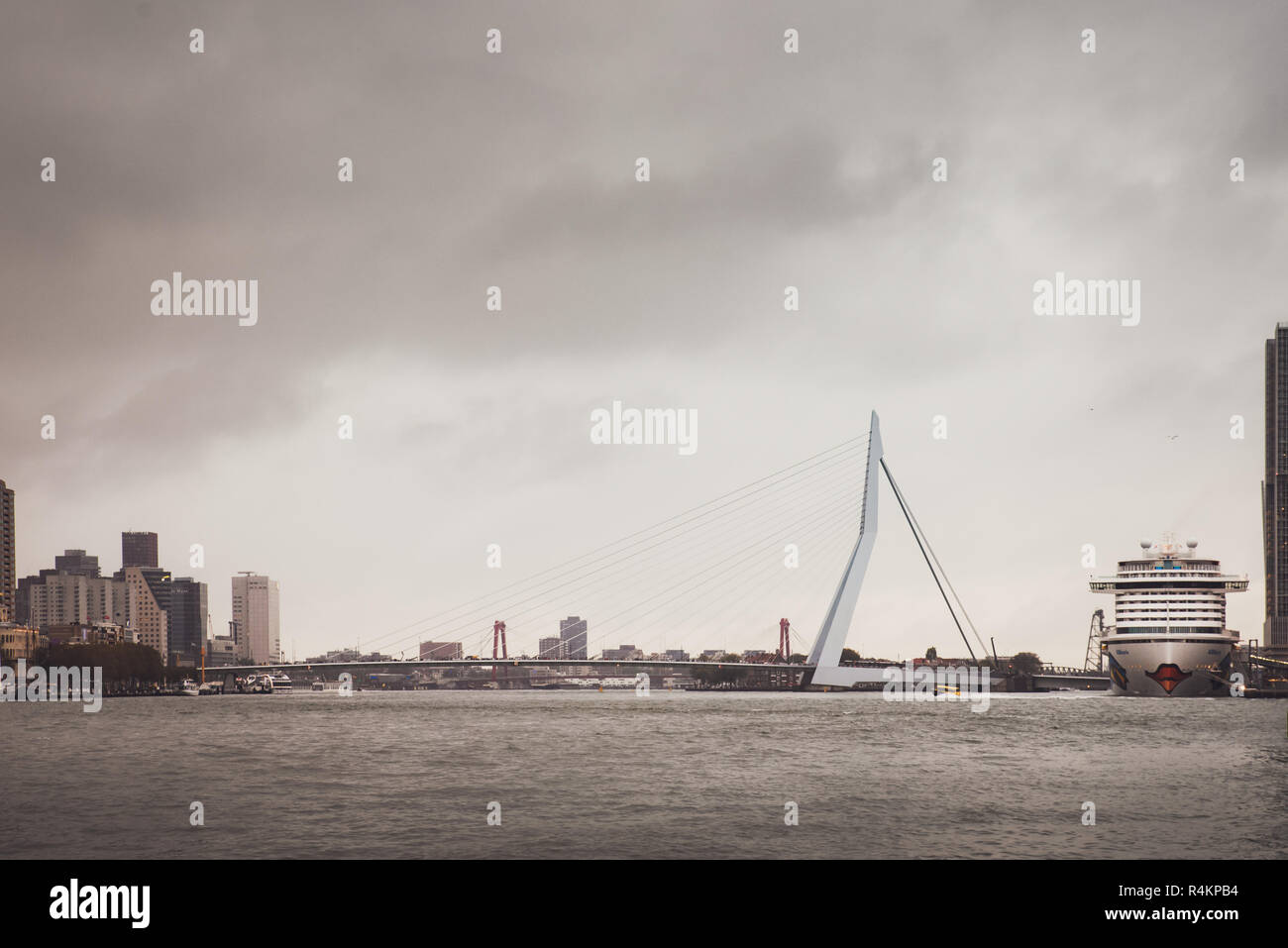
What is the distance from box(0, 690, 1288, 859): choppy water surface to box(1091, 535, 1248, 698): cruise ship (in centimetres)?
5138

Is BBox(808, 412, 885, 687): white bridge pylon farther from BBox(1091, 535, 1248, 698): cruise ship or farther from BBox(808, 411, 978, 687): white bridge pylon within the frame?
BBox(1091, 535, 1248, 698): cruise ship

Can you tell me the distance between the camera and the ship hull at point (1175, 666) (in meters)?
102

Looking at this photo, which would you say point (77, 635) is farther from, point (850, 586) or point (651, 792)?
point (651, 792)

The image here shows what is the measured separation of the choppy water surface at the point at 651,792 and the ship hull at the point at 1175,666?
50940 millimetres

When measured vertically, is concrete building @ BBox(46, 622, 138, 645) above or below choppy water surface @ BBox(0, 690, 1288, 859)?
below

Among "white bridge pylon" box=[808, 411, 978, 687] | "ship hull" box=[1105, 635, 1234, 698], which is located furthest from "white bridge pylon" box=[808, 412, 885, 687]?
"ship hull" box=[1105, 635, 1234, 698]

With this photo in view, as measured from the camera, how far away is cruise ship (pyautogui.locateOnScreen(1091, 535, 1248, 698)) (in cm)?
10294

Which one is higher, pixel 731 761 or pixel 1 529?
pixel 1 529

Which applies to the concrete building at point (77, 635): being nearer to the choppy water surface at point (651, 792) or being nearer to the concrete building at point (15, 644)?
the concrete building at point (15, 644)

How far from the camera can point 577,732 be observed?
54.5 m

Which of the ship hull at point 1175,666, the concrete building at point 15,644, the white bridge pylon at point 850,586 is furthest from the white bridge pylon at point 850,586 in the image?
the concrete building at point 15,644
